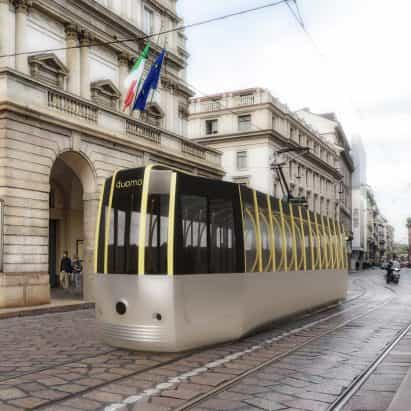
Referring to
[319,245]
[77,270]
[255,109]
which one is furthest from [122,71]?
[255,109]

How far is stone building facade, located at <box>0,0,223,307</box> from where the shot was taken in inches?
615

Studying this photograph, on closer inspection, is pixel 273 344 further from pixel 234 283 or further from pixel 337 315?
pixel 337 315

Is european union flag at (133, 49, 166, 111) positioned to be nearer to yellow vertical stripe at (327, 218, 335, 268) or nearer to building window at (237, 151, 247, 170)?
yellow vertical stripe at (327, 218, 335, 268)

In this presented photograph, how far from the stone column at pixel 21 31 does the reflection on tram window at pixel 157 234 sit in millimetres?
13165

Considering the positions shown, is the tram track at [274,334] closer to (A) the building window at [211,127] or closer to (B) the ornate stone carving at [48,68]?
(B) the ornate stone carving at [48,68]

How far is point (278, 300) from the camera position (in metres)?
11.3

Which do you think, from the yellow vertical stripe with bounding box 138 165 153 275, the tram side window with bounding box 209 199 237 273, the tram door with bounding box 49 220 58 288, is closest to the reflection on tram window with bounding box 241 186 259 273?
the tram side window with bounding box 209 199 237 273

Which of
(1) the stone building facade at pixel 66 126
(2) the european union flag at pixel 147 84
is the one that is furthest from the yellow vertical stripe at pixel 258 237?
(2) the european union flag at pixel 147 84

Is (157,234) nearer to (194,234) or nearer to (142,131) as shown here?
(194,234)

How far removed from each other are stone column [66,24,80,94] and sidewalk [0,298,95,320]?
8.32m

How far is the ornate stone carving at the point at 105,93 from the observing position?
73.8 ft

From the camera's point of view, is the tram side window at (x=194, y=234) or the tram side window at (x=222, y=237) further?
the tram side window at (x=222, y=237)

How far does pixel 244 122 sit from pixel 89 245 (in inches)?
1267

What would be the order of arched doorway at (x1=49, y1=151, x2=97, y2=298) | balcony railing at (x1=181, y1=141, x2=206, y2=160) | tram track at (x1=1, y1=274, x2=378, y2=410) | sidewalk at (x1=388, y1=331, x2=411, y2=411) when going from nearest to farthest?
sidewalk at (x1=388, y1=331, x2=411, y2=411)
tram track at (x1=1, y1=274, x2=378, y2=410)
arched doorway at (x1=49, y1=151, x2=97, y2=298)
balcony railing at (x1=181, y1=141, x2=206, y2=160)
